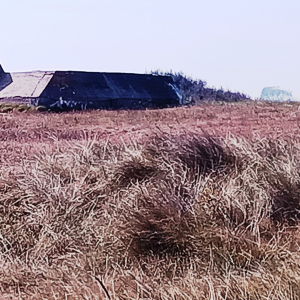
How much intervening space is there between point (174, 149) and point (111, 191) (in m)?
1.28

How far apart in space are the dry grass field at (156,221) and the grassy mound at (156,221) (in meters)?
0.01

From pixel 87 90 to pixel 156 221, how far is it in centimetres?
2604

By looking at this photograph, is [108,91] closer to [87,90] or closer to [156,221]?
[87,90]

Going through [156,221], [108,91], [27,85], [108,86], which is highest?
[156,221]

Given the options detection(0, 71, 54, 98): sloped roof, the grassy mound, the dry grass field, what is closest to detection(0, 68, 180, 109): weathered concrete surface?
detection(0, 71, 54, 98): sloped roof

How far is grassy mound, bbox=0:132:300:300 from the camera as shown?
427 cm

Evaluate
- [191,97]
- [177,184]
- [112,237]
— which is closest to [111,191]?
[177,184]

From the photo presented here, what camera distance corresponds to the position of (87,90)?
3089 centimetres

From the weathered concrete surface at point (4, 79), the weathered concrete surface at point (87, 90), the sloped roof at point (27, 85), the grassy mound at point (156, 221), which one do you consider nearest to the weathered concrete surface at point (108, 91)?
the weathered concrete surface at point (87, 90)

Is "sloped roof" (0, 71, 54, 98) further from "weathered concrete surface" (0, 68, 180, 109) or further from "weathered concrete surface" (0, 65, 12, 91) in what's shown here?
"weathered concrete surface" (0, 65, 12, 91)

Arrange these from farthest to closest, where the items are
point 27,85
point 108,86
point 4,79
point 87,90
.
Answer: point 4,79 < point 108,86 < point 27,85 < point 87,90

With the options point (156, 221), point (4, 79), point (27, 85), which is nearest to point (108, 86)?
point (27, 85)

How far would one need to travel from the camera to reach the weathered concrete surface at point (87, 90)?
97.0 feet

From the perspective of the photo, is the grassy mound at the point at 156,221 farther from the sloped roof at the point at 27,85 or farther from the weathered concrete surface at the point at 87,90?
the sloped roof at the point at 27,85
